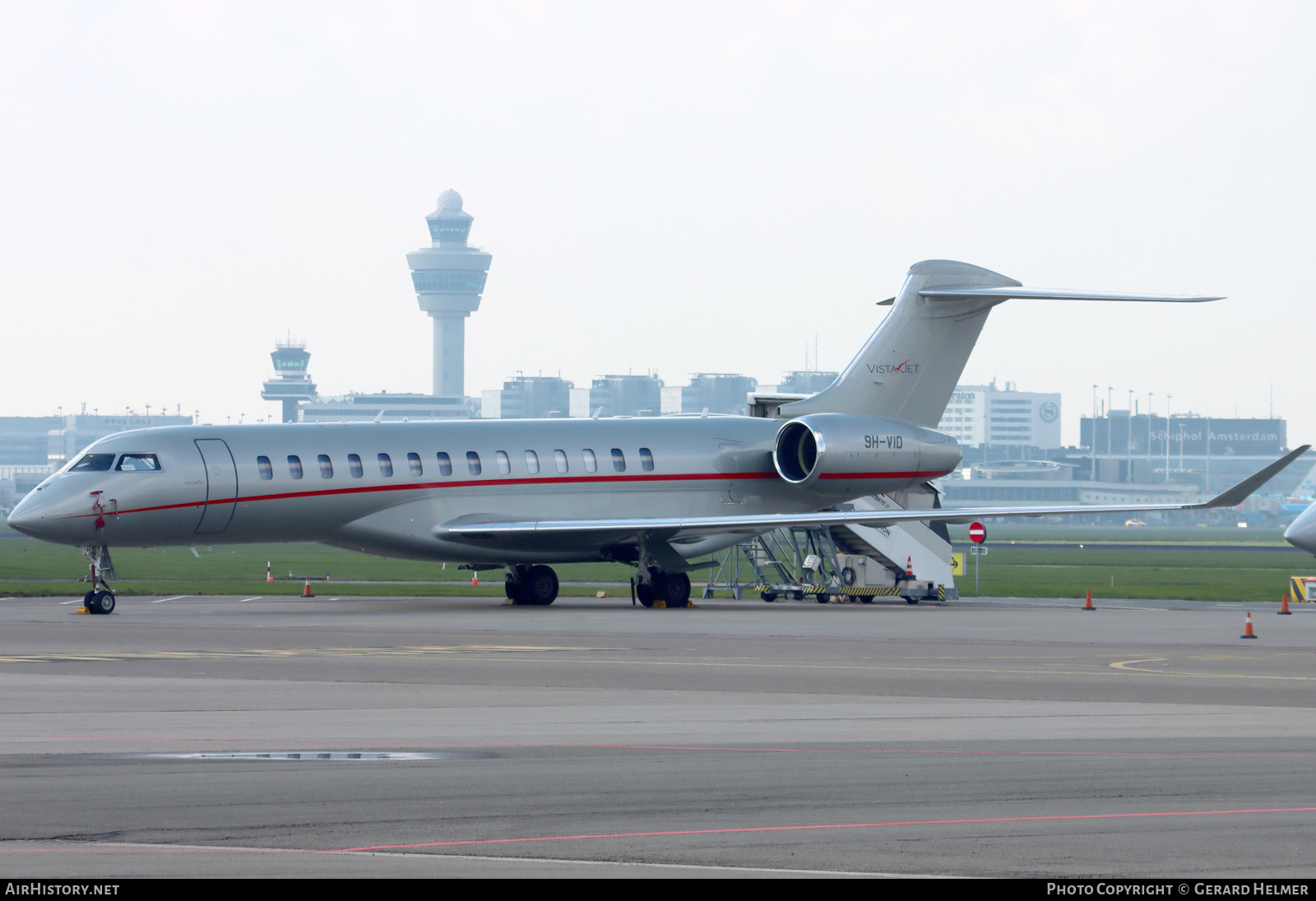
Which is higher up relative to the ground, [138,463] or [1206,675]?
[138,463]

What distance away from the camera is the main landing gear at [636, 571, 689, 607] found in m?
38.7

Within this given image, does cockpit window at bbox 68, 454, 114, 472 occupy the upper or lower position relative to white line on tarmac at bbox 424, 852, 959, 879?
upper

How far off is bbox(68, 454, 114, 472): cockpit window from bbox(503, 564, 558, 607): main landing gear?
930cm

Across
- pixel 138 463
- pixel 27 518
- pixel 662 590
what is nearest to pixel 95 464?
pixel 138 463

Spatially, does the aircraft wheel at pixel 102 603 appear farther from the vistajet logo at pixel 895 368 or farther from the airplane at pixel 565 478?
the vistajet logo at pixel 895 368

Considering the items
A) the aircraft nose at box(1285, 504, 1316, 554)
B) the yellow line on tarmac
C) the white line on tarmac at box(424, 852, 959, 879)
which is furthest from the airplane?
the white line on tarmac at box(424, 852, 959, 879)

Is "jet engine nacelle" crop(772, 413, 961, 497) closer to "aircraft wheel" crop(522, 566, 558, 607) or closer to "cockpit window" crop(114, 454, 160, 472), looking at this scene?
Result: "aircraft wheel" crop(522, 566, 558, 607)

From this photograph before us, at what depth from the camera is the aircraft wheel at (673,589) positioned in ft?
127

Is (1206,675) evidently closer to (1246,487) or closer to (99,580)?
(1246,487)

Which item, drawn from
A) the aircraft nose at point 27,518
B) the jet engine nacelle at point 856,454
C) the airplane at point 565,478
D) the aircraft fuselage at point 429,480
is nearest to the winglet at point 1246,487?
the airplane at point 565,478

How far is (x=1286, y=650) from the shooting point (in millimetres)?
25109

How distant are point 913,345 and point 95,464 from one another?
19534 mm

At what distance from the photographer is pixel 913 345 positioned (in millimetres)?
42344
